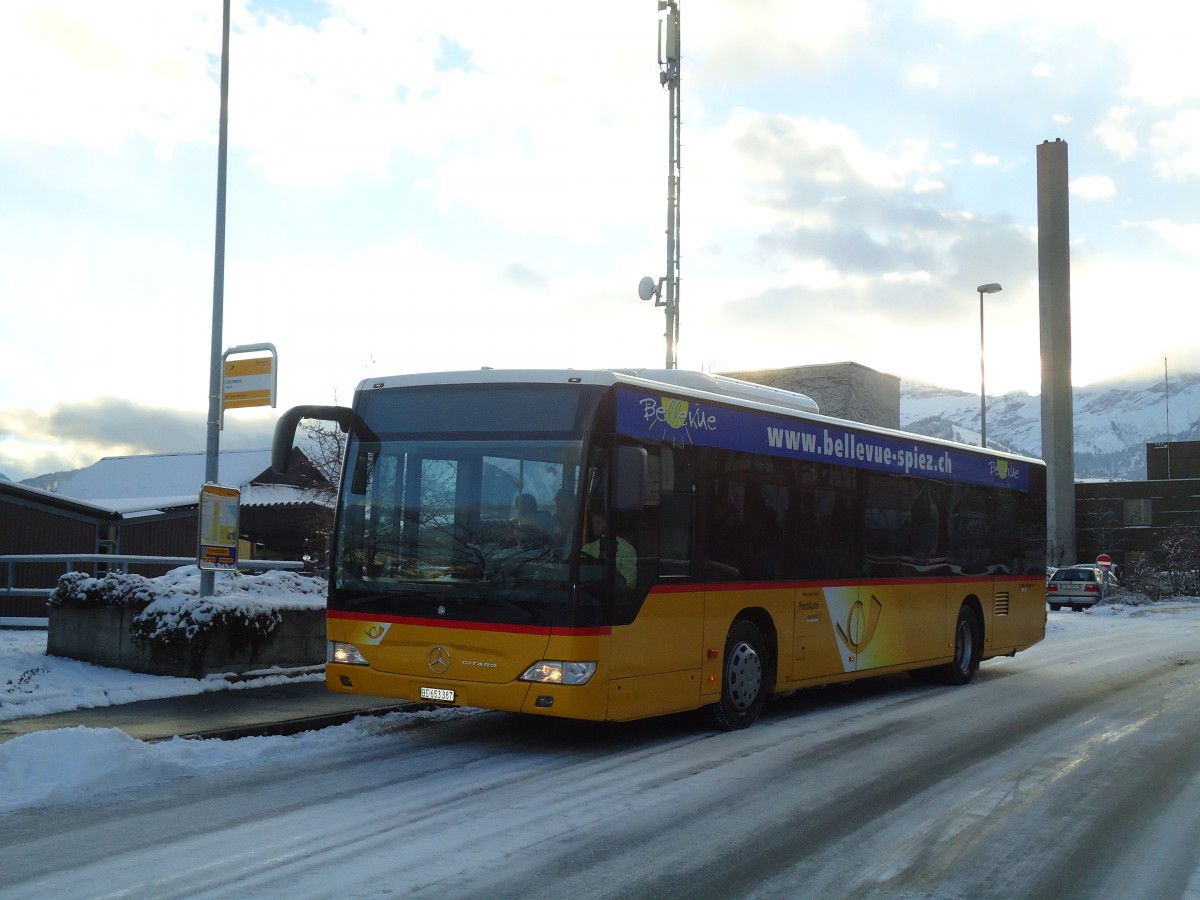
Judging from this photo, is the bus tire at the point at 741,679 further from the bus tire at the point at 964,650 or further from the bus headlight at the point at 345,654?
the bus tire at the point at 964,650

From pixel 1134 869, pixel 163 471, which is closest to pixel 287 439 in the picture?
pixel 1134 869

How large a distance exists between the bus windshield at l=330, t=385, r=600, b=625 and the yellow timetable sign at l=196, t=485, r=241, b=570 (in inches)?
140

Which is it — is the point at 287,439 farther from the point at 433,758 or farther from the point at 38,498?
the point at 38,498

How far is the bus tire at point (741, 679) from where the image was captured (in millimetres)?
10891

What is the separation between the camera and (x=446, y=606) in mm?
9555

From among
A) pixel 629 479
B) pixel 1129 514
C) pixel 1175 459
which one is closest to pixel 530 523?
pixel 629 479

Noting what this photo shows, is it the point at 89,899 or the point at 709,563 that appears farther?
the point at 709,563

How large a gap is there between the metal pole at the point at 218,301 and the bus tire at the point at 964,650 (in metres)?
9.19

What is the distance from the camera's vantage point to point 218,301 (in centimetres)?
1480

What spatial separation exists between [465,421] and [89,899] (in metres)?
5.06

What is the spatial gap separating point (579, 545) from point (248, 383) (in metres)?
6.55

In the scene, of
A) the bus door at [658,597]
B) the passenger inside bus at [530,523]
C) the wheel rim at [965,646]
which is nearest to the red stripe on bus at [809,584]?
the bus door at [658,597]

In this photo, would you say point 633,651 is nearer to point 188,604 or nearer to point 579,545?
point 579,545

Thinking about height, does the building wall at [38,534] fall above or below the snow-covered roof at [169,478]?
below
